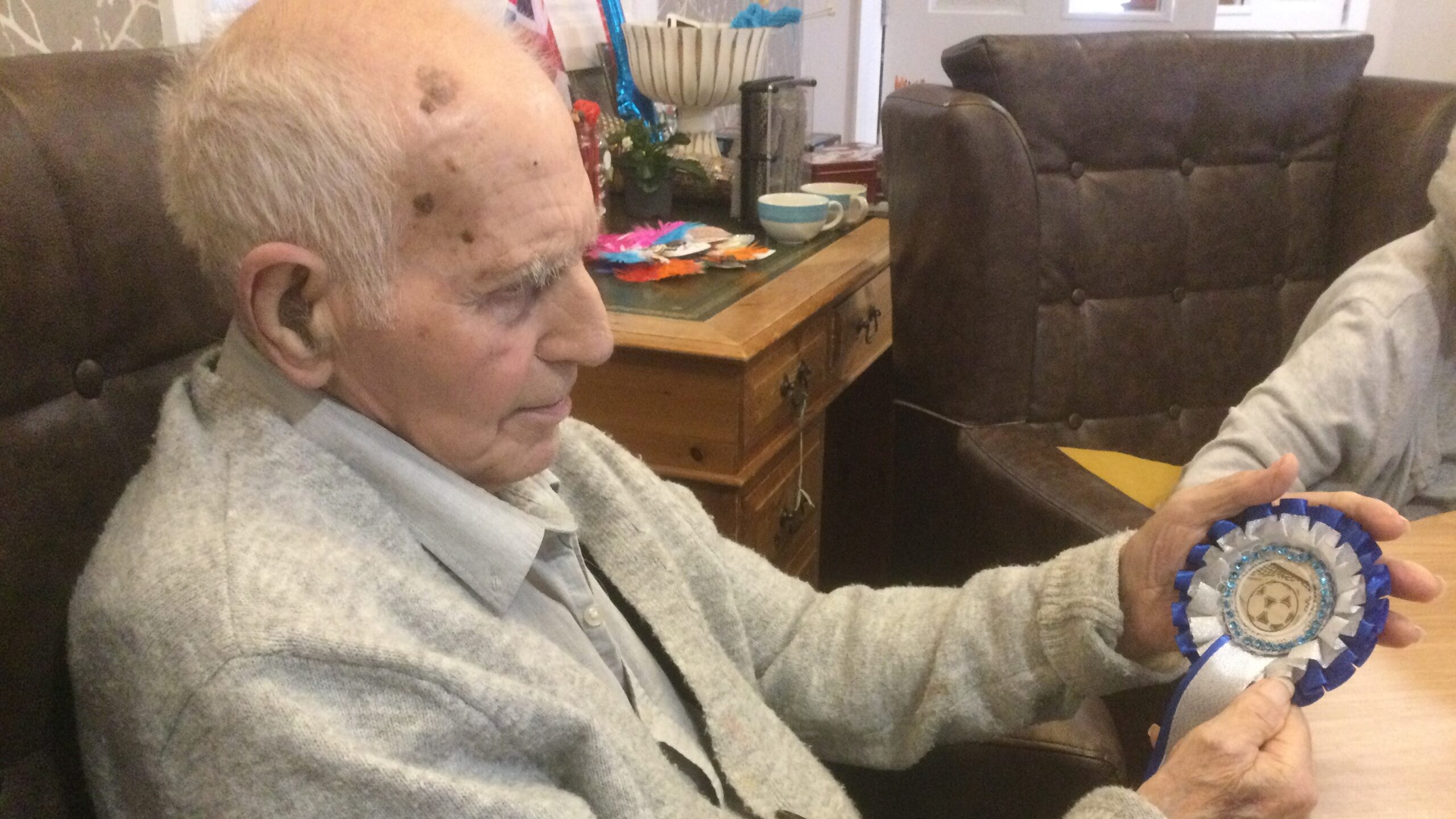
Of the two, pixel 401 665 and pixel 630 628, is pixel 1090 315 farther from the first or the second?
pixel 401 665

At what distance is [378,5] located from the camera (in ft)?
2.13

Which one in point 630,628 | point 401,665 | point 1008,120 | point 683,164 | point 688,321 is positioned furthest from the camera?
point 683,164

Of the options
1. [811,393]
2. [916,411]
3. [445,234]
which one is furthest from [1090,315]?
[445,234]

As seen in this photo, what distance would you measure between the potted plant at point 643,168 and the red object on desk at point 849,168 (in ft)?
1.18

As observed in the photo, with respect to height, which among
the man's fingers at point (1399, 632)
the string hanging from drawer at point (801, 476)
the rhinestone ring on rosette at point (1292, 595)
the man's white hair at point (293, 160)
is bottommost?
the string hanging from drawer at point (801, 476)

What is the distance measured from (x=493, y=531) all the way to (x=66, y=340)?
0.29 metres

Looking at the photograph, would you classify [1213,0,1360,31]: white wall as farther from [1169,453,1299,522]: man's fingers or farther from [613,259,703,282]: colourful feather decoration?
[1169,453,1299,522]: man's fingers

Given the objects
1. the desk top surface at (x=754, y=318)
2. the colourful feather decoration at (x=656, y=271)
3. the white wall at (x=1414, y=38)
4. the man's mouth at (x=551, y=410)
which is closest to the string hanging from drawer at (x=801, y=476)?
the desk top surface at (x=754, y=318)

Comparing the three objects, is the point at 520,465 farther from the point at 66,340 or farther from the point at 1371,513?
the point at 1371,513

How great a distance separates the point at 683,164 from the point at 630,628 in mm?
1207

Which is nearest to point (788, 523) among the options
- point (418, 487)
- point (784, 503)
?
point (784, 503)

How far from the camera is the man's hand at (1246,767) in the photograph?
27.9 inches

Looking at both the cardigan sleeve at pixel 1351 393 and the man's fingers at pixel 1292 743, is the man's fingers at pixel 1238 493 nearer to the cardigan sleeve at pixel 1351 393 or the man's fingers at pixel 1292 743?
the man's fingers at pixel 1292 743

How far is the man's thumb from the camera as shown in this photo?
2.41 ft
